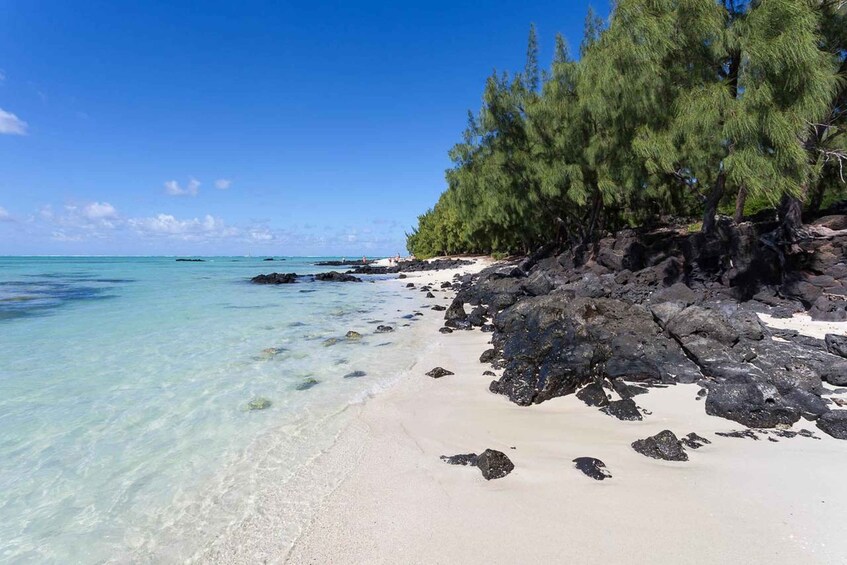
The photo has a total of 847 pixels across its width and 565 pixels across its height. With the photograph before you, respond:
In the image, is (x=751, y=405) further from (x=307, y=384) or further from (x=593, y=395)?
(x=307, y=384)

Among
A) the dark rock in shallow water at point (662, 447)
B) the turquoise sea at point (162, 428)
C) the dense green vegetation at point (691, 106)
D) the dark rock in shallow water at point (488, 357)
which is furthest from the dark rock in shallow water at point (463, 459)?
the dense green vegetation at point (691, 106)

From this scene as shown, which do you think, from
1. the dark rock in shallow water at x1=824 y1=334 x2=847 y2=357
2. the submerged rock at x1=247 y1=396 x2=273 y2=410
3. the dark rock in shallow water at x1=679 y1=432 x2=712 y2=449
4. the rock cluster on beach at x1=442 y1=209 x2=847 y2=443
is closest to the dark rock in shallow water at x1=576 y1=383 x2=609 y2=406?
the rock cluster on beach at x1=442 y1=209 x2=847 y2=443

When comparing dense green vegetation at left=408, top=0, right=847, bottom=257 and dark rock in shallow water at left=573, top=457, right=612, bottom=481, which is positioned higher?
dense green vegetation at left=408, top=0, right=847, bottom=257

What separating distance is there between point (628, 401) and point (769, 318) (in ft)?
29.6

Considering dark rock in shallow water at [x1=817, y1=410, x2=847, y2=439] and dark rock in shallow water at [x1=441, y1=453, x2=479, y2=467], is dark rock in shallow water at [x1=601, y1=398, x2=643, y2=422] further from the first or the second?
dark rock in shallow water at [x1=441, y1=453, x2=479, y2=467]

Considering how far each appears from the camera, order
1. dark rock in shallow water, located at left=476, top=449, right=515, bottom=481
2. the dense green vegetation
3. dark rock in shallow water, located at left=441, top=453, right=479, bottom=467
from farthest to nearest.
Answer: the dense green vegetation → dark rock in shallow water, located at left=441, top=453, right=479, bottom=467 → dark rock in shallow water, located at left=476, top=449, right=515, bottom=481

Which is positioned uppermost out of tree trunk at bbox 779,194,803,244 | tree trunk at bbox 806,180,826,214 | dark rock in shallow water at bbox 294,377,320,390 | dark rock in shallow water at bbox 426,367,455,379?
tree trunk at bbox 806,180,826,214

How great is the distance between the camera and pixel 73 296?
27547 millimetres

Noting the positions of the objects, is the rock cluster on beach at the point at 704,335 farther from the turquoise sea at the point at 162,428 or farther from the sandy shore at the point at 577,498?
the turquoise sea at the point at 162,428

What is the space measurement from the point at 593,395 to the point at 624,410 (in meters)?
0.67

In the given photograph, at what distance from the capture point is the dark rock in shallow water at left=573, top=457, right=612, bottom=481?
4.45m

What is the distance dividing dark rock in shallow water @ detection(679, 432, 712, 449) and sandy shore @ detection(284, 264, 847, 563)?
0.10 m

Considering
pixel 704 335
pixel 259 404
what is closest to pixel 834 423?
pixel 704 335

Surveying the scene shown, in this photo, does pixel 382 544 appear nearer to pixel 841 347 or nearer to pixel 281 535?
pixel 281 535
